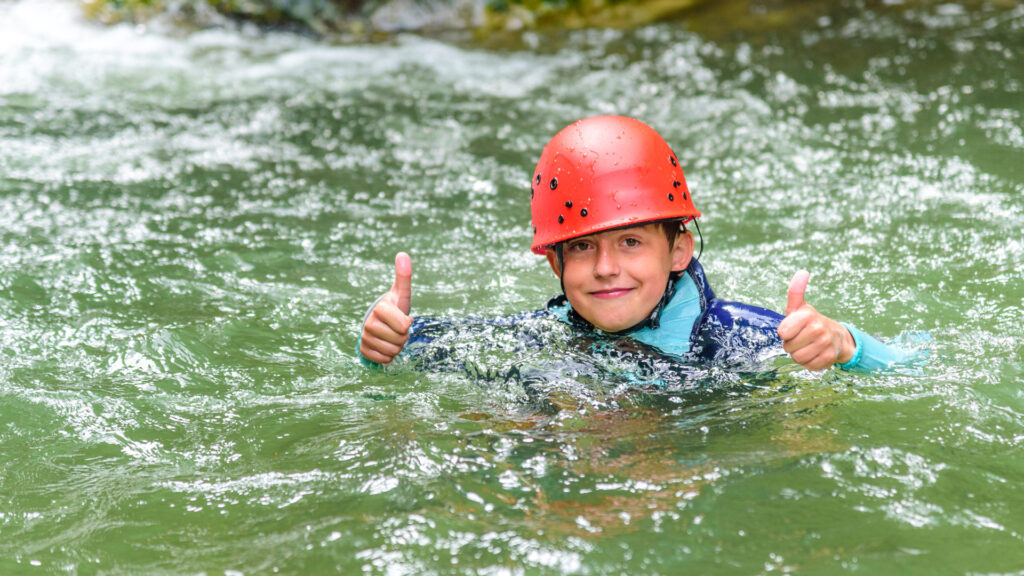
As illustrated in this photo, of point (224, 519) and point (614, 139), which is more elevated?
point (614, 139)

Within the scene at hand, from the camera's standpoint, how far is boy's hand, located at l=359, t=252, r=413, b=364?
3877 mm

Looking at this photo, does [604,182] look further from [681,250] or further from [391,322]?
[391,322]

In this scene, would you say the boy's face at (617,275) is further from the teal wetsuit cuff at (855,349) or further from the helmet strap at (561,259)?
the teal wetsuit cuff at (855,349)

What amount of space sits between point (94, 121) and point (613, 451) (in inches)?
270

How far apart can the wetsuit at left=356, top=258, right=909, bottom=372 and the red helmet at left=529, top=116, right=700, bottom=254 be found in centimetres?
35

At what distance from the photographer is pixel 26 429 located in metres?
3.93

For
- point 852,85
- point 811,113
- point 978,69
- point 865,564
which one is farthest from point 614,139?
point 978,69

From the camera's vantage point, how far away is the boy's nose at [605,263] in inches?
157

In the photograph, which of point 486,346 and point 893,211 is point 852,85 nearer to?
point 893,211

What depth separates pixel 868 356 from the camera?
12.8 ft

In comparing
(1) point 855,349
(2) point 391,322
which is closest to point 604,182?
(2) point 391,322

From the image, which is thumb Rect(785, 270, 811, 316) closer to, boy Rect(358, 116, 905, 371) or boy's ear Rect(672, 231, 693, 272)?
boy Rect(358, 116, 905, 371)

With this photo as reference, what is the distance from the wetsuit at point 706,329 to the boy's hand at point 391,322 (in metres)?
0.24

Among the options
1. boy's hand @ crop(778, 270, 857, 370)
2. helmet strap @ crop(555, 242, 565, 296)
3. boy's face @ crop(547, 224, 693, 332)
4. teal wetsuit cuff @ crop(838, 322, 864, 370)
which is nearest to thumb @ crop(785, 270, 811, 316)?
boy's hand @ crop(778, 270, 857, 370)
